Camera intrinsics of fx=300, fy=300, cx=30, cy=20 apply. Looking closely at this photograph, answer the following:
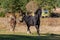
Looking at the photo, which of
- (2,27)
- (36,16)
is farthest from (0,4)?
(36,16)

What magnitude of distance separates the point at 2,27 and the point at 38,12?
12.2 metres

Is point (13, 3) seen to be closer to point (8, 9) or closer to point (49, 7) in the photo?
point (8, 9)

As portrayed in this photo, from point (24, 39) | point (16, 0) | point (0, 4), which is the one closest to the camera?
point (24, 39)

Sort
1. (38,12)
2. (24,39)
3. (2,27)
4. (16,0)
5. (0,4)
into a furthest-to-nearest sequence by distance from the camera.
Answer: (0,4) < (16,0) < (2,27) < (38,12) < (24,39)

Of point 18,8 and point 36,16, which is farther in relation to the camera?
point 18,8

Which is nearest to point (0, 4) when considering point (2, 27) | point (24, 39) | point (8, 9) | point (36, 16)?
point (8, 9)

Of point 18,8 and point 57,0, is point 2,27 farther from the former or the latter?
point 57,0

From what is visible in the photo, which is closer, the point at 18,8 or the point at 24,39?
the point at 24,39

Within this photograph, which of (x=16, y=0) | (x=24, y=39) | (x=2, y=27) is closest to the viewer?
(x=24, y=39)

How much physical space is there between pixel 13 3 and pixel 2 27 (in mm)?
12415

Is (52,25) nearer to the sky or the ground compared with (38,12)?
nearer to the ground

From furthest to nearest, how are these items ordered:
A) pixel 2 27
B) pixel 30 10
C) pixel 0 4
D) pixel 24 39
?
pixel 30 10 → pixel 0 4 → pixel 2 27 → pixel 24 39

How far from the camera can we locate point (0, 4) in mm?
50625

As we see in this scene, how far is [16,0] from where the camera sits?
4547 centimetres
